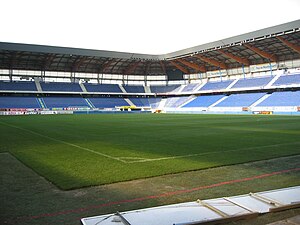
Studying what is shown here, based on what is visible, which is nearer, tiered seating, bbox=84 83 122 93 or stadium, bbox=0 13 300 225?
stadium, bbox=0 13 300 225

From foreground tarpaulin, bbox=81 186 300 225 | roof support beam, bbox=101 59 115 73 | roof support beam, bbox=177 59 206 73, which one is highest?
roof support beam, bbox=101 59 115 73

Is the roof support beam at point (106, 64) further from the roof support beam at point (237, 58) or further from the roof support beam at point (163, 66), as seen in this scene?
the roof support beam at point (237, 58)

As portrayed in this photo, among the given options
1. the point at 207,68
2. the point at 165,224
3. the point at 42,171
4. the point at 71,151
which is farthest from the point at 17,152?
the point at 207,68

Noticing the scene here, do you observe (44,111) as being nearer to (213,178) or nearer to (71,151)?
(71,151)

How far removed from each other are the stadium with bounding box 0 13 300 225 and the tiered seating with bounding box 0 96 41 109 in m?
0.23

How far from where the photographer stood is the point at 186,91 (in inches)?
3187

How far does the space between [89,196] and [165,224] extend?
2.54m

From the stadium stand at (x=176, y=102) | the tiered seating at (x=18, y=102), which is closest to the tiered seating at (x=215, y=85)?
the stadium stand at (x=176, y=102)

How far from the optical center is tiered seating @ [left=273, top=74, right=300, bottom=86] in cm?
5792

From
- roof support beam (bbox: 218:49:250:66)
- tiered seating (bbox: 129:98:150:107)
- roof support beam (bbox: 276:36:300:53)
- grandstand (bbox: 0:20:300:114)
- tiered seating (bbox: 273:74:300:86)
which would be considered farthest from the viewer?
tiered seating (bbox: 129:98:150:107)

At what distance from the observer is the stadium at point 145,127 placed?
6824mm

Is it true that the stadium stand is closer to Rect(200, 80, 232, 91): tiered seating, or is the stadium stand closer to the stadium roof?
Rect(200, 80, 232, 91): tiered seating

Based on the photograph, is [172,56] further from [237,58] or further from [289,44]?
[289,44]

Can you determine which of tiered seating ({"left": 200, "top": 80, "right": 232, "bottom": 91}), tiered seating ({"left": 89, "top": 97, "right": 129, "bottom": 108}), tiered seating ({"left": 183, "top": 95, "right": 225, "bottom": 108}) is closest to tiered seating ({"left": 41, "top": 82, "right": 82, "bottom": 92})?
tiered seating ({"left": 89, "top": 97, "right": 129, "bottom": 108})
